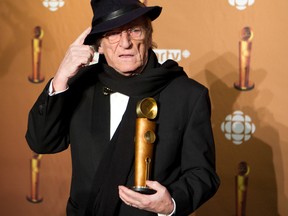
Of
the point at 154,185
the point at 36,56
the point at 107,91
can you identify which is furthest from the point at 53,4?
the point at 154,185

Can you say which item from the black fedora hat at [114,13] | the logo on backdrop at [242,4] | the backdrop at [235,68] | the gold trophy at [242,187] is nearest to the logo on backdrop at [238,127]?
the backdrop at [235,68]

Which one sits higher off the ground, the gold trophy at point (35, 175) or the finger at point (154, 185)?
the finger at point (154, 185)

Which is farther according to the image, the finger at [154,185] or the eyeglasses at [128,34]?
the eyeglasses at [128,34]

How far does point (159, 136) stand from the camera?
1.57 m

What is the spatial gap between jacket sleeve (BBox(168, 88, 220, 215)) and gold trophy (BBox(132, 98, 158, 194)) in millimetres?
96

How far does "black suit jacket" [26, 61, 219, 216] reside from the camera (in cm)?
155

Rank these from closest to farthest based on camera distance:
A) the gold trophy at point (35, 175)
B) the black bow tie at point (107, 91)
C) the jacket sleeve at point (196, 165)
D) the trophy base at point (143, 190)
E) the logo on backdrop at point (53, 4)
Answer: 1. the trophy base at point (143, 190)
2. the jacket sleeve at point (196, 165)
3. the black bow tie at point (107, 91)
4. the logo on backdrop at point (53, 4)
5. the gold trophy at point (35, 175)

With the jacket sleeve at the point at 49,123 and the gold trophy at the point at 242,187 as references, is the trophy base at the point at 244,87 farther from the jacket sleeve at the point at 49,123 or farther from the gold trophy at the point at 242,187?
the jacket sleeve at the point at 49,123

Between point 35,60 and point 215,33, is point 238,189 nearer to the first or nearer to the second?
point 215,33

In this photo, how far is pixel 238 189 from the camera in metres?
2.44

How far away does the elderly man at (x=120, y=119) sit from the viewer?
1.54 m

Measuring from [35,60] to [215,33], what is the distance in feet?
2.94

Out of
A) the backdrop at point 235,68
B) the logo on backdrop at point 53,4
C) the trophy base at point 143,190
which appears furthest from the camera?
the logo on backdrop at point 53,4

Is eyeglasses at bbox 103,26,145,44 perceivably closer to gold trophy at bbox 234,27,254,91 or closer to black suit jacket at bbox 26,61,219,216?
black suit jacket at bbox 26,61,219,216
